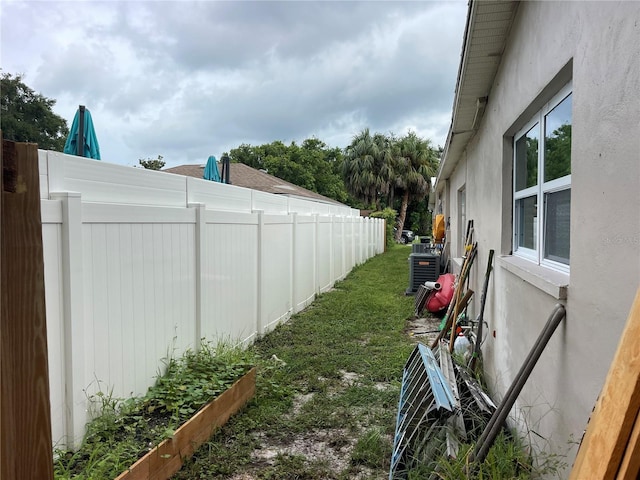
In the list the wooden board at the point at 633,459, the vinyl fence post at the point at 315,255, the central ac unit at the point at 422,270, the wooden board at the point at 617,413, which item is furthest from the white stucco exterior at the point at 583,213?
the central ac unit at the point at 422,270

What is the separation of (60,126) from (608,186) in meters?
38.6

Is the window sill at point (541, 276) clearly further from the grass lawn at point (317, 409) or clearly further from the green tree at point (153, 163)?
the green tree at point (153, 163)

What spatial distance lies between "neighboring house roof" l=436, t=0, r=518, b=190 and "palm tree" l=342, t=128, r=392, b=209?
2815cm

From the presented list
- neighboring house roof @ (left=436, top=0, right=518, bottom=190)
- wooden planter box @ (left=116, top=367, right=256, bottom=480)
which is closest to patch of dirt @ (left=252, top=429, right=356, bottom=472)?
wooden planter box @ (left=116, top=367, right=256, bottom=480)

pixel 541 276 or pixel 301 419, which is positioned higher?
pixel 541 276

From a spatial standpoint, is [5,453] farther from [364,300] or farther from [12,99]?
[12,99]

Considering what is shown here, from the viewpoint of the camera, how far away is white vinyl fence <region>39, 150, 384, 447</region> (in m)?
2.55

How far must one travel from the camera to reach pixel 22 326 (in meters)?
0.97

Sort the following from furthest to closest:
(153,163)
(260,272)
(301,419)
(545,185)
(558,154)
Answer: (153,163) → (260,272) → (301,419) → (545,185) → (558,154)

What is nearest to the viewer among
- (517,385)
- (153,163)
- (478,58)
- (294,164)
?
(517,385)

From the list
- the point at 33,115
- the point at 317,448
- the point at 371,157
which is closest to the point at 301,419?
the point at 317,448

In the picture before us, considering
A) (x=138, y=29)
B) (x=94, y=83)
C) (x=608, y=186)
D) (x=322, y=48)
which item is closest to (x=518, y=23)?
(x=608, y=186)

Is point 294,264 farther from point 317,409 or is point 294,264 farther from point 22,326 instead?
point 22,326

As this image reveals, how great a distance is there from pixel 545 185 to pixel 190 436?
3.09 meters
